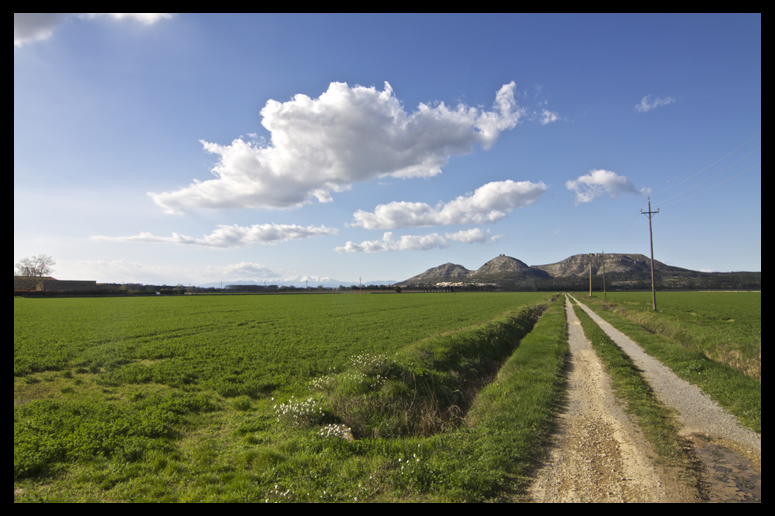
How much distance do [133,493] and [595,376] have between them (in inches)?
613

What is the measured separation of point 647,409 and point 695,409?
141 cm

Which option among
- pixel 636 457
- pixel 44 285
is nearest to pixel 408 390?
pixel 636 457

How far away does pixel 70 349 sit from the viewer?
69.0 feet

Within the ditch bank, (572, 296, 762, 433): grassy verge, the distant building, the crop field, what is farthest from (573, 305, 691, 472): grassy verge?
Result: the distant building

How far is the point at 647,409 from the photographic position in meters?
10.2

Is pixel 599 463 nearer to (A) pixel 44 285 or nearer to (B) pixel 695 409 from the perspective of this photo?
(B) pixel 695 409

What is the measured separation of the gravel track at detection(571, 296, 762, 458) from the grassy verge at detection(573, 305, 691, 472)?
0.31 m

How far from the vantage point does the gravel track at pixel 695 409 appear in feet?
27.5

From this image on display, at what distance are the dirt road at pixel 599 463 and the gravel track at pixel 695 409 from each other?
1566 mm

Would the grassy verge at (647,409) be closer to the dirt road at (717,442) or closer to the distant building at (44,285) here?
the dirt road at (717,442)

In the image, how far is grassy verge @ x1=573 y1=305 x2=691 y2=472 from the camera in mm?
7492
